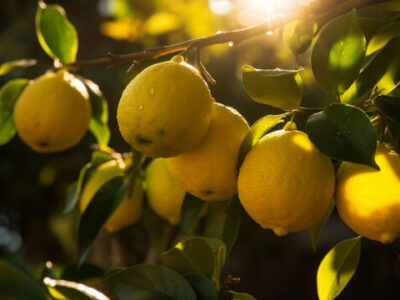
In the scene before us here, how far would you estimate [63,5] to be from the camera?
269 centimetres

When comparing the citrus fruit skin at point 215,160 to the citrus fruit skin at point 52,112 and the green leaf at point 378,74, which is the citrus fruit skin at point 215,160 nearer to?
the green leaf at point 378,74

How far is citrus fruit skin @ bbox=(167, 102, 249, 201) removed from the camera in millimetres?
637

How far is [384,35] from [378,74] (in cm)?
16

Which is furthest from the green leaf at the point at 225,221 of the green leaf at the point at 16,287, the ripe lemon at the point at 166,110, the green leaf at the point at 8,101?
the green leaf at the point at 8,101

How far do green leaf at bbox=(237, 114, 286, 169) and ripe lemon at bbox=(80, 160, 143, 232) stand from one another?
13.5 inches

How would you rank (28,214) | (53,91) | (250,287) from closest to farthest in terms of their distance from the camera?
(53,91) → (28,214) → (250,287)

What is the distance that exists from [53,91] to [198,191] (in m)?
0.40

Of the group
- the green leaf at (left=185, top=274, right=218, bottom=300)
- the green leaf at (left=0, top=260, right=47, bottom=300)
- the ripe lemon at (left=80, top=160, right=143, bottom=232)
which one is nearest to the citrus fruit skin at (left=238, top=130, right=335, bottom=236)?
the green leaf at (left=185, top=274, right=218, bottom=300)

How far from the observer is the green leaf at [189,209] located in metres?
0.78

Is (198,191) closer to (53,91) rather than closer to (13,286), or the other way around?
(13,286)

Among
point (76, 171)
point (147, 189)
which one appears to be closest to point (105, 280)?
point (147, 189)

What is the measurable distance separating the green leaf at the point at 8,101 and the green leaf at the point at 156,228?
0.33 metres

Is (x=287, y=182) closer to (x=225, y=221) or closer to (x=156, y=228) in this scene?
(x=225, y=221)

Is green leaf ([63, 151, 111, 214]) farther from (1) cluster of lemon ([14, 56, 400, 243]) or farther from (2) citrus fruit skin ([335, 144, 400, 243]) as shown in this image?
(2) citrus fruit skin ([335, 144, 400, 243])
